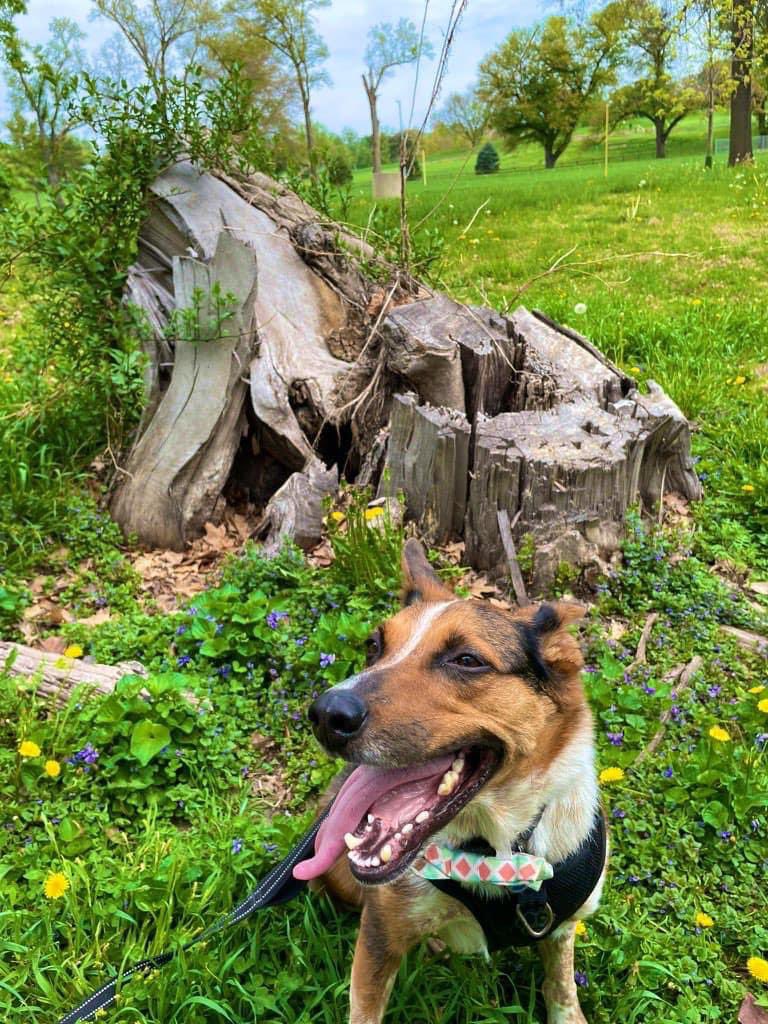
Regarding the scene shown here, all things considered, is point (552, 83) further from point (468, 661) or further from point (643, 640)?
point (468, 661)

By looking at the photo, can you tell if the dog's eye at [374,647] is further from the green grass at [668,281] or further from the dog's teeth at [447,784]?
the green grass at [668,281]

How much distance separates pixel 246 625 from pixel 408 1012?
1.94 metres

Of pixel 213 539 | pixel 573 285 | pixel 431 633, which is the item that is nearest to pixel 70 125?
pixel 213 539

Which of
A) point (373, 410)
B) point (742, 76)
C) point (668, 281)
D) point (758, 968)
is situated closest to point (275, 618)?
point (373, 410)

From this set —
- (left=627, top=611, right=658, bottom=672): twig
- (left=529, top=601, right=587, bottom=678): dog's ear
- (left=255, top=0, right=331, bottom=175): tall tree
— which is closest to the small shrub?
(left=255, top=0, right=331, bottom=175): tall tree

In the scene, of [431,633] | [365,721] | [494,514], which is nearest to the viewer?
[365,721]

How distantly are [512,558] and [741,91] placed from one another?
67.6 ft

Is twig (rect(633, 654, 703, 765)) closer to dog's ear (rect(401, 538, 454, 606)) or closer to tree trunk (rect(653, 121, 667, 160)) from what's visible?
dog's ear (rect(401, 538, 454, 606))

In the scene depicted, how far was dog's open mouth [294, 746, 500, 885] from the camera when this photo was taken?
1.80m

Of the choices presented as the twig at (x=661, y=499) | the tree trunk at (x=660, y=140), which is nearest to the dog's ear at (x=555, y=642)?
the twig at (x=661, y=499)

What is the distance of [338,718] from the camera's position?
5.71 feet

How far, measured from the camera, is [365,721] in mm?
1754

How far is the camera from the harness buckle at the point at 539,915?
6.79 feet

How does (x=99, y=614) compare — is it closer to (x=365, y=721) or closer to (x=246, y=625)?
(x=246, y=625)
